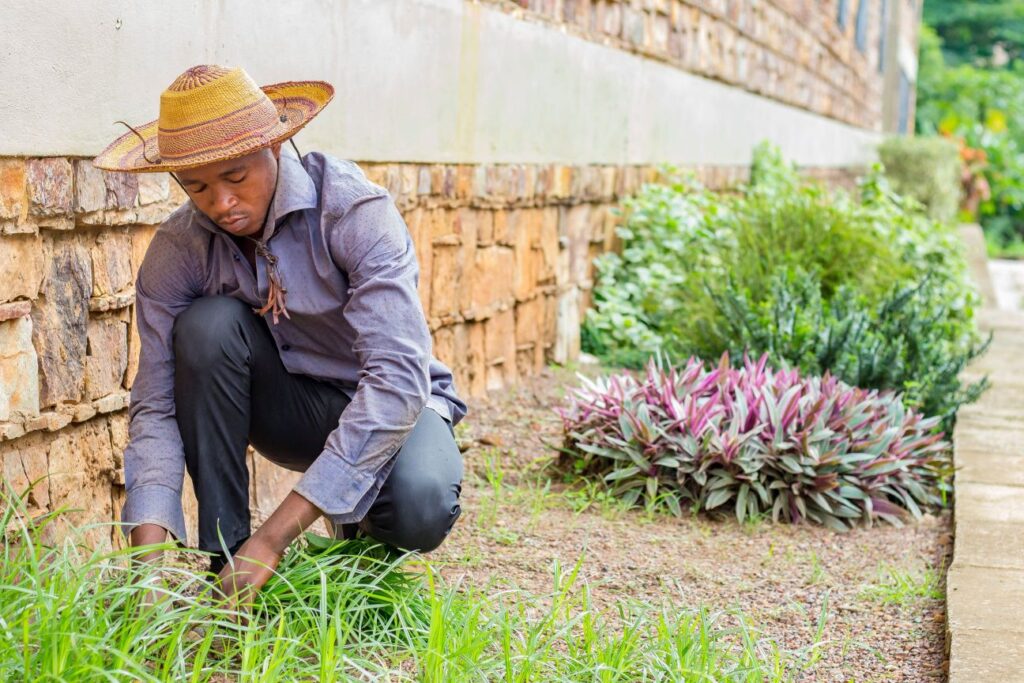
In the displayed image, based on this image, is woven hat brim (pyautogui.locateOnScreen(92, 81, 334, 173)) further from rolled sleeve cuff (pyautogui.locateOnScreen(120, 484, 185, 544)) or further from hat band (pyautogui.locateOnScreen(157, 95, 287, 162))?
rolled sleeve cuff (pyautogui.locateOnScreen(120, 484, 185, 544))

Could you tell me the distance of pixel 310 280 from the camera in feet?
8.12

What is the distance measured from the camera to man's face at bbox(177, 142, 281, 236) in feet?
7.46

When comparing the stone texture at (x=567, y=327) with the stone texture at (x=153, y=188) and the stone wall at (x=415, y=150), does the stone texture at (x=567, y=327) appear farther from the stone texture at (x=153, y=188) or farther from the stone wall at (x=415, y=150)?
the stone texture at (x=153, y=188)

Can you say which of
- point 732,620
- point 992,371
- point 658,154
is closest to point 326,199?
point 732,620

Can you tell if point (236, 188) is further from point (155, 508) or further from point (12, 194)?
point (155, 508)

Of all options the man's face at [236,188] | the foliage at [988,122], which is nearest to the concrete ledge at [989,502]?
the man's face at [236,188]

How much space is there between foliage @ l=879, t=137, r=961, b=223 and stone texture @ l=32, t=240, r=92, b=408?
11.6 m

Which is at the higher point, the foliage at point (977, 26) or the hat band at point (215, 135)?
the foliage at point (977, 26)

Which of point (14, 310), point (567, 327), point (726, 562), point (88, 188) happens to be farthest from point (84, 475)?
point (567, 327)

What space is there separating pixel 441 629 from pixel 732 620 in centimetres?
91

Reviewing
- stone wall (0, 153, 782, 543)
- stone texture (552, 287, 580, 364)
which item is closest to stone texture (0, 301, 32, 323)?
stone wall (0, 153, 782, 543)

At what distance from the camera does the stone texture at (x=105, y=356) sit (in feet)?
8.90

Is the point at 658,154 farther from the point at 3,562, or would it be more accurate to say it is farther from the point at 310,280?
the point at 3,562

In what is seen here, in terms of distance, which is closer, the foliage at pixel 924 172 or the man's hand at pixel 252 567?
the man's hand at pixel 252 567
